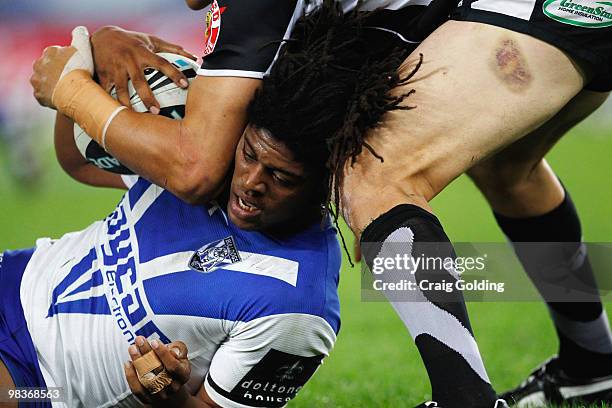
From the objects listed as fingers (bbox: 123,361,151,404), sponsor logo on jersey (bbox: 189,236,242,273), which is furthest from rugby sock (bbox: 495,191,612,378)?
fingers (bbox: 123,361,151,404)

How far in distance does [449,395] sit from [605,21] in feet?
3.38

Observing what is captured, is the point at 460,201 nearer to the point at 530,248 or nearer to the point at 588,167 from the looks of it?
the point at 588,167

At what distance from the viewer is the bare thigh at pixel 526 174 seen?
3268mm

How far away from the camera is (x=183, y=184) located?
2676 millimetres

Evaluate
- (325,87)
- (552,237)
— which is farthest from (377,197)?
(552,237)

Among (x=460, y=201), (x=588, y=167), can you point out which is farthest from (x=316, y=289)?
(x=588, y=167)

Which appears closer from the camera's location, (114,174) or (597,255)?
(114,174)

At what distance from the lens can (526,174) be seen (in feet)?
11.2

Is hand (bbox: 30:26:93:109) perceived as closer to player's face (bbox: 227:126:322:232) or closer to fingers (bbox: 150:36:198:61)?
fingers (bbox: 150:36:198:61)

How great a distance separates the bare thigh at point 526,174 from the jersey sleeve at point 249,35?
0.95 m

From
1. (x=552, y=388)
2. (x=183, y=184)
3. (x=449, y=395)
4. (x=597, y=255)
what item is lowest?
(x=552, y=388)

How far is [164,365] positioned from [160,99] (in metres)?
0.85

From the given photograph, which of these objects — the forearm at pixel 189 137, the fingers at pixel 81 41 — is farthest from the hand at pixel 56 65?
the forearm at pixel 189 137

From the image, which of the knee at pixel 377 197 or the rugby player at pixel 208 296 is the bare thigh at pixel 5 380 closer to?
the rugby player at pixel 208 296
